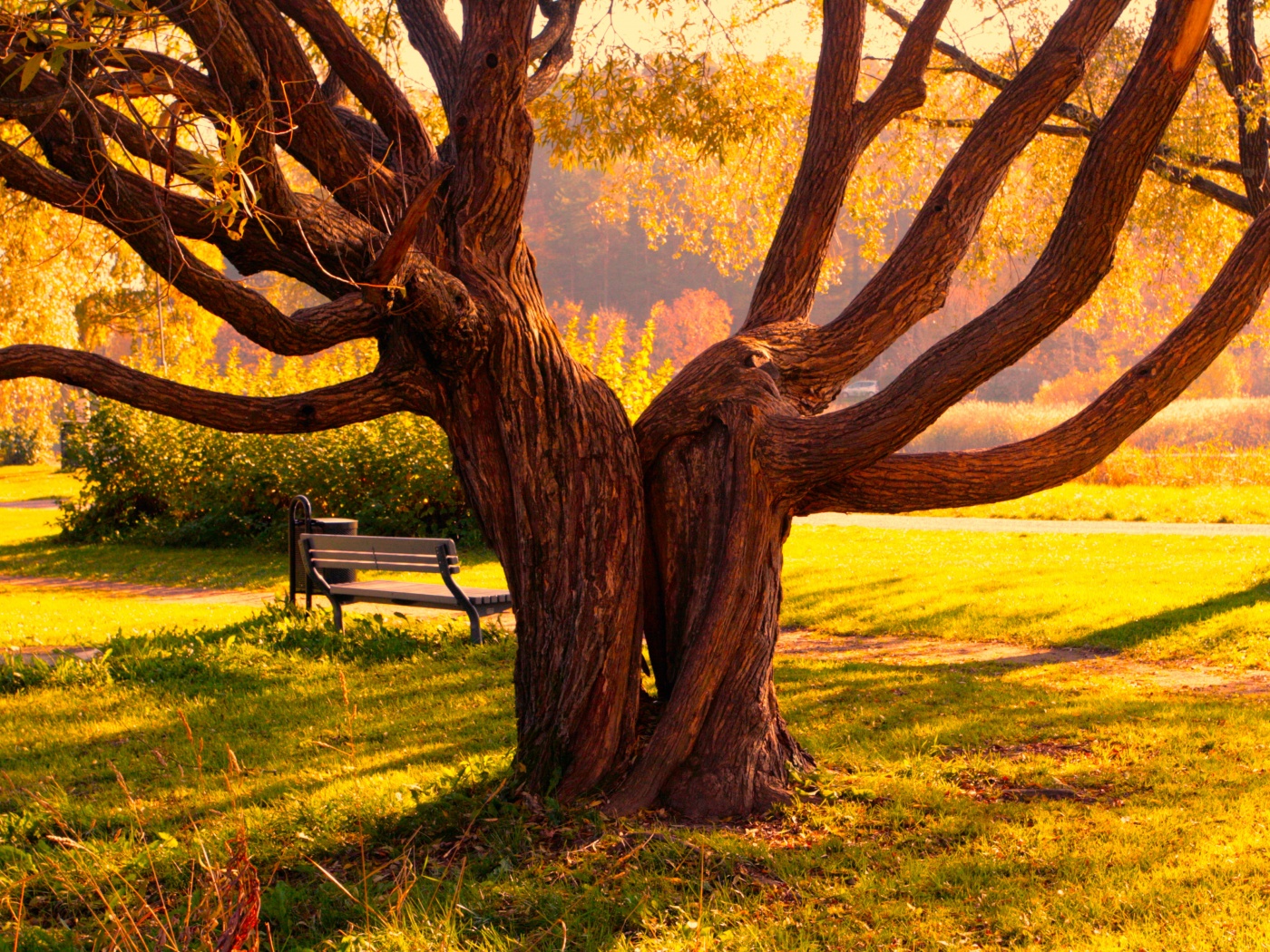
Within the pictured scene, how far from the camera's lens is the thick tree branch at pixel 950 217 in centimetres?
510

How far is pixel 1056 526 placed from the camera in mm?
16688

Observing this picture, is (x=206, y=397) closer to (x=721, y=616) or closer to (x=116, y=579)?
(x=721, y=616)

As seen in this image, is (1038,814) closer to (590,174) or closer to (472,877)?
(472,877)

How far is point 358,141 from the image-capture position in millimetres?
5070

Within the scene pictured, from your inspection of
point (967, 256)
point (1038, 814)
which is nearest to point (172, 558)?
point (967, 256)

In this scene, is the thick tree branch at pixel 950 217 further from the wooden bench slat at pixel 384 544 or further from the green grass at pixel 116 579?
the green grass at pixel 116 579

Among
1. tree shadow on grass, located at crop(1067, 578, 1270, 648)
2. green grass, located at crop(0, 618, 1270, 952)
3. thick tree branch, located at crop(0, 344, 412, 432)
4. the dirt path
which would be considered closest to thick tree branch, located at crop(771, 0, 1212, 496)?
green grass, located at crop(0, 618, 1270, 952)

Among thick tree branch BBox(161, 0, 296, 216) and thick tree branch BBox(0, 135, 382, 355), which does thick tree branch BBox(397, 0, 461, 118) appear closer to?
thick tree branch BBox(161, 0, 296, 216)

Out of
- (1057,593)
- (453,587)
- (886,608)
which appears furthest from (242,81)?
(1057,593)

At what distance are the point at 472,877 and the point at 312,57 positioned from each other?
6479 mm

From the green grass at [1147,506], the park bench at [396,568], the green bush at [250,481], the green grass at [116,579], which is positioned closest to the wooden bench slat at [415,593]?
the park bench at [396,568]

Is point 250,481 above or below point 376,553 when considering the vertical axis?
above

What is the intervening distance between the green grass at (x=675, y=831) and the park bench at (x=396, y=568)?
1.38 metres

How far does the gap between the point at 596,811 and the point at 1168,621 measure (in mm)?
6914
